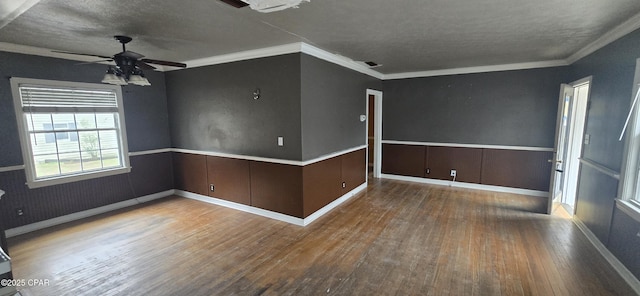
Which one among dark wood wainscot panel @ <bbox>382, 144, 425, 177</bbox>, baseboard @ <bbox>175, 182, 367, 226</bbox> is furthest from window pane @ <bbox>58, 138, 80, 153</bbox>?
dark wood wainscot panel @ <bbox>382, 144, 425, 177</bbox>

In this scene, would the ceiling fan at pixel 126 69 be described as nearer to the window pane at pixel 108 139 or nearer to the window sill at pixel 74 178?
the window pane at pixel 108 139

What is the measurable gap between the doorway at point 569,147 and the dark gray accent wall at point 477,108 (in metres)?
0.36

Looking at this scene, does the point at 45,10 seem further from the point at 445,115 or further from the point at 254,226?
the point at 445,115


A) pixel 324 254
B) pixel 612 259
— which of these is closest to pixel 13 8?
pixel 324 254

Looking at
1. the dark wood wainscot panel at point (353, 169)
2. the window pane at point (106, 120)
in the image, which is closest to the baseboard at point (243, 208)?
the dark wood wainscot panel at point (353, 169)

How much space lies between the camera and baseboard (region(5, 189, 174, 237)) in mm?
3536

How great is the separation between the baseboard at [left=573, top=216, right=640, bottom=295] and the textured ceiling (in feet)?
7.67

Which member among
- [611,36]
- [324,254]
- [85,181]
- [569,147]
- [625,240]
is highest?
[611,36]

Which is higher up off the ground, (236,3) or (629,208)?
(236,3)

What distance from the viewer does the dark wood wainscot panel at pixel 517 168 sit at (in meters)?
4.91

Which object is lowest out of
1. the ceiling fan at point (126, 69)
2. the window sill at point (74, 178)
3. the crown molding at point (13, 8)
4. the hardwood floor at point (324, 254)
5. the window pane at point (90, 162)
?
the hardwood floor at point (324, 254)

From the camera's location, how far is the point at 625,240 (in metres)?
2.56

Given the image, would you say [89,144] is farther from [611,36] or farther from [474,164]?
[611,36]

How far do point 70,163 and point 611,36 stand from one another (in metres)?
7.16
